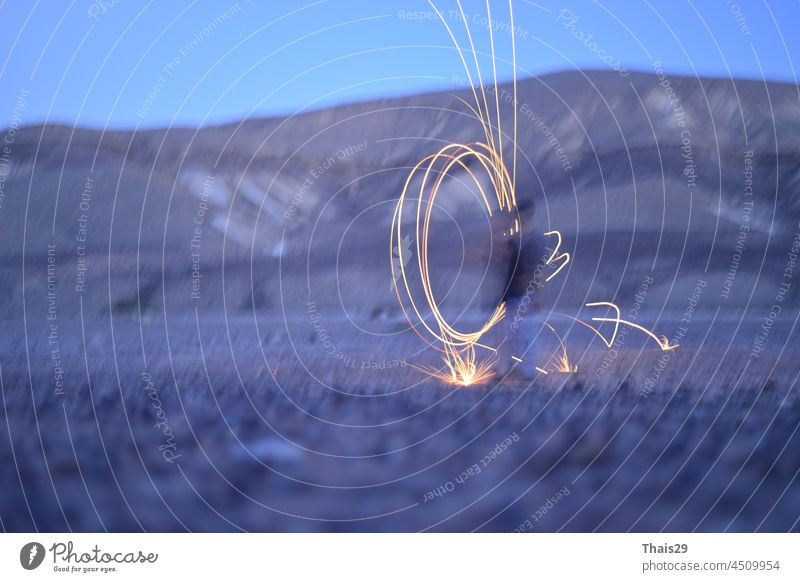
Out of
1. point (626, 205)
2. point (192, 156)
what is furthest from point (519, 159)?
point (192, 156)

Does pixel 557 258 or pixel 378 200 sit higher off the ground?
pixel 378 200

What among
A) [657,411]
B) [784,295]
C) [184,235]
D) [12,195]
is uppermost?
[12,195]

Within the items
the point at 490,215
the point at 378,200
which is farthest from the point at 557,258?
the point at 378,200

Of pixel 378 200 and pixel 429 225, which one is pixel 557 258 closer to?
pixel 429 225

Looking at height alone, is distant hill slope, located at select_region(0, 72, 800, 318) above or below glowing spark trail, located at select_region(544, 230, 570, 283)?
above

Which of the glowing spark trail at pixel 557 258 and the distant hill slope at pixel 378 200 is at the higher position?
the distant hill slope at pixel 378 200

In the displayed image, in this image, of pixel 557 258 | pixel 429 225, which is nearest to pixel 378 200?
pixel 429 225

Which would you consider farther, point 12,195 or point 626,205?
point 626,205

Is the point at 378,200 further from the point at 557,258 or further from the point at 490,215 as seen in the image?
the point at 557,258
